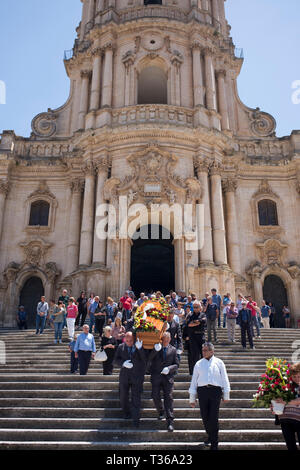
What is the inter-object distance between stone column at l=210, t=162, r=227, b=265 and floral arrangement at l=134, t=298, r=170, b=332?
1252 cm

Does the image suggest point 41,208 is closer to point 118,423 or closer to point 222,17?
point 118,423

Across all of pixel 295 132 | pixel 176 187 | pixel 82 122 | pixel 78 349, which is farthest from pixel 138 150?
pixel 78 349

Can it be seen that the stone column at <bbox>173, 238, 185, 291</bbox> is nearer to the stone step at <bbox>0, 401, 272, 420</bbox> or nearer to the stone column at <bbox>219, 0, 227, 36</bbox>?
the stone step at <bbox>0, 401, 272, 420</bbox>

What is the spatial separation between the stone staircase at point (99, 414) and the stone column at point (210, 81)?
1767 cm

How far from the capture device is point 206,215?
71.3 feet

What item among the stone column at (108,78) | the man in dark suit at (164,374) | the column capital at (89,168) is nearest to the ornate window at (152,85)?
the stone column at (108,78)

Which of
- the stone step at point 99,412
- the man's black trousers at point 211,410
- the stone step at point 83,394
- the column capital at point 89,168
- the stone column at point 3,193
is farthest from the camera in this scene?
the stone column at point 3,193

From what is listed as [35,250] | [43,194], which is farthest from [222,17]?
[35,250]

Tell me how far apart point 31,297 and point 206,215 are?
1112cm

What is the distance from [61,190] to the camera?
83.1 ft

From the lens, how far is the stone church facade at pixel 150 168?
21.6 metres

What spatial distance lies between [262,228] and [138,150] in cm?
880

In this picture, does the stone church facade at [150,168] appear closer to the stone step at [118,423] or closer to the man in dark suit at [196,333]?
the man in dark suit at [196,333]
